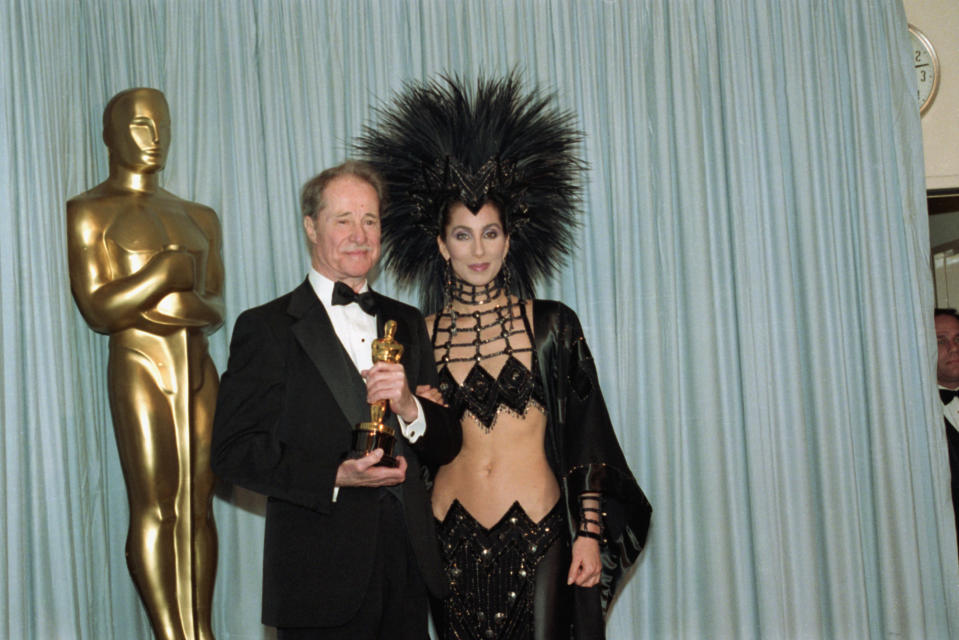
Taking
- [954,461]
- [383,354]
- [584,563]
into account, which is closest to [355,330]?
[383,354]

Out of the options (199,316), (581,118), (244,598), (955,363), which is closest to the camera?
(199,316)

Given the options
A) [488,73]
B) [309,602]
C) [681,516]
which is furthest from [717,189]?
[309,602]

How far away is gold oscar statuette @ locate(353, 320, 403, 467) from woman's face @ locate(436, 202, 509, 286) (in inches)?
25.7

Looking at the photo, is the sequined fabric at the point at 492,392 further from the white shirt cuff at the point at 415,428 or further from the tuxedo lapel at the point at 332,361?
the tuxedo lapel at the point at 332,361

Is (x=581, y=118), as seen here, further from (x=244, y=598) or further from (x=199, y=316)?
(x=244, y=598)

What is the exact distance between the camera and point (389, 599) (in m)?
2.33

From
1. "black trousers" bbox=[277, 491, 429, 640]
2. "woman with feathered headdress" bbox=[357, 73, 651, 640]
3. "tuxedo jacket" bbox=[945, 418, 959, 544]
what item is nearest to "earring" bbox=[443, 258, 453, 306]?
"woman with feathered headdress" bbox=[357, 73, 651, 640]

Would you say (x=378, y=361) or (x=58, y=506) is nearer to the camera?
(x=378, y=361)

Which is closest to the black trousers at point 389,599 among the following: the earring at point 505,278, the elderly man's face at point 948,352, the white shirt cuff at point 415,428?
the white shirt cuff at point 415,428

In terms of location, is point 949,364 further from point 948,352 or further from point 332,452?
point 332,452

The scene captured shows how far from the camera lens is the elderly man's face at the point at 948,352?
4.63 m

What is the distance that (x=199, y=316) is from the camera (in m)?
3.38

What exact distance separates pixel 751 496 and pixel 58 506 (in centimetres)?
270

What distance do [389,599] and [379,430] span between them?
17.6 inches
